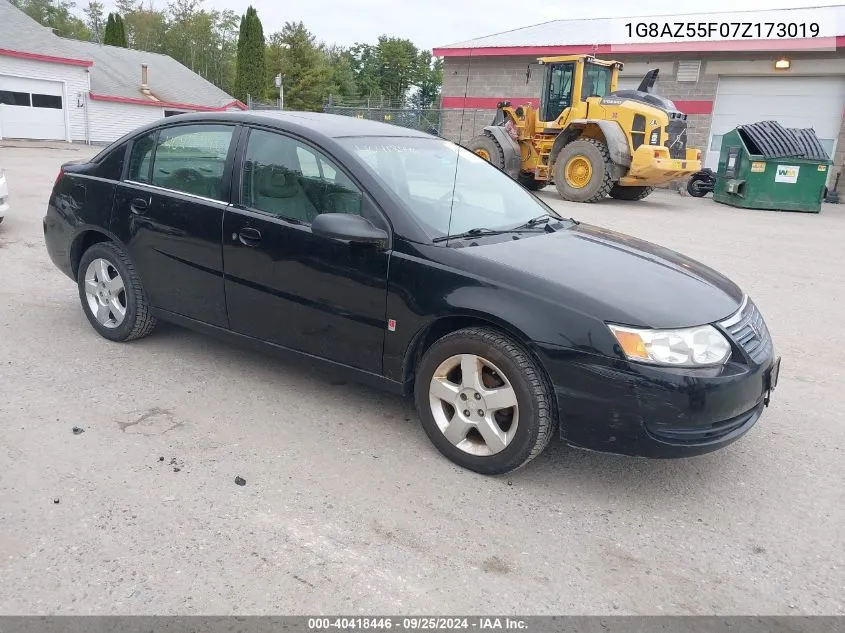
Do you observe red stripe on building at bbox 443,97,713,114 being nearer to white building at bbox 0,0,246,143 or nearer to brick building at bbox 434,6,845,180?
brick building at bbox 434,6,845,180

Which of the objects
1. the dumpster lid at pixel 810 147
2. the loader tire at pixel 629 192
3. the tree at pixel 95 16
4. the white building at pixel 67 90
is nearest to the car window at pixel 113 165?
the loader tire at pixel 629 192

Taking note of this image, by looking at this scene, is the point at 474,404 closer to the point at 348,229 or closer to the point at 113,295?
the point at 348,229

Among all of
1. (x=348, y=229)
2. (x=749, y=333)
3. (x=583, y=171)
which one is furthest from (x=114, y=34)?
(x=749, y=333)

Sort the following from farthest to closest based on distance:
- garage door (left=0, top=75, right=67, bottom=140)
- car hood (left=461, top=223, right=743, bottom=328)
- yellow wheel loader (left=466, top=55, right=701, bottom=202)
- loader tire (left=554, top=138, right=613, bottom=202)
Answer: garage door (left=0, top=75, right=67, bottom=140), loader tire (left=554, top=138, right=613, bottom=202), yellow wheel loader (left=466, top=55, right=701, bottom=202), car hood (left=461, top=223, right=743, bottom=328)

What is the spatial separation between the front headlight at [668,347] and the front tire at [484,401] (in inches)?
15.7

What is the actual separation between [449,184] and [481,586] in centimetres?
224

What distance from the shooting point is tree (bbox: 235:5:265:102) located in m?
44.1

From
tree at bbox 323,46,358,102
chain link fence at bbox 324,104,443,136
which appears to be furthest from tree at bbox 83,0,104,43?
chain link fence at bbox 324,104,443,136

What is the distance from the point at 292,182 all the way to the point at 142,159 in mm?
1329

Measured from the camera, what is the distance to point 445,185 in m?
3.83

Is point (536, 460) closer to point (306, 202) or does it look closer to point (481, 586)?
point (481, 586)

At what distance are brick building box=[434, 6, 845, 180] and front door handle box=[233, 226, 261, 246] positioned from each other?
14.9 m

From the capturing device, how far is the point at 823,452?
3.55 meters

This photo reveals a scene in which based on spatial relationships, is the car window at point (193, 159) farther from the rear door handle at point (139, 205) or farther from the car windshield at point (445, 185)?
the car windshield at point (445, 185)
